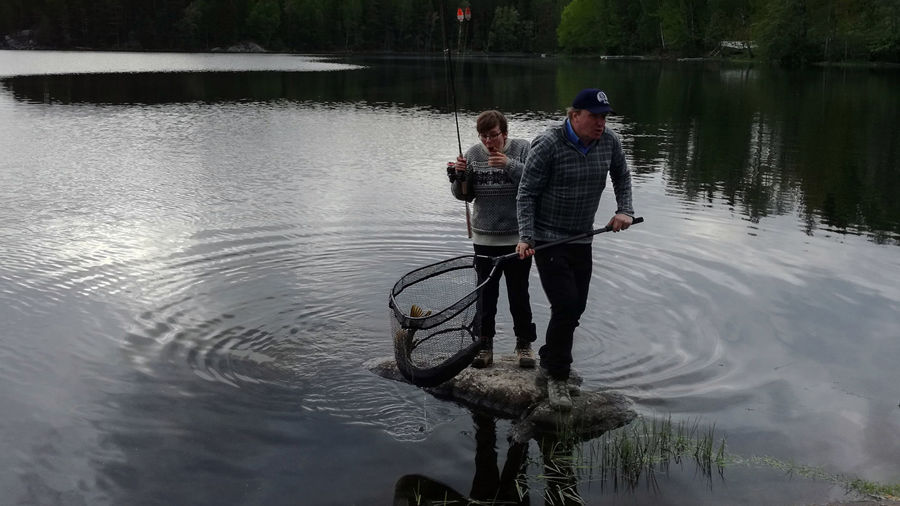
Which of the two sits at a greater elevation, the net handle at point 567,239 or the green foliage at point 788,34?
the green foliage at point 788,34

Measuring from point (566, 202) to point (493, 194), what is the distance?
0.80 meters

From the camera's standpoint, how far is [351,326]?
9.17 meters

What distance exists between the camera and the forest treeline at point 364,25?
117m

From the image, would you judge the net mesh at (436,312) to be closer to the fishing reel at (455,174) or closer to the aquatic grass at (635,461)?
the fishing reel at (455,174)

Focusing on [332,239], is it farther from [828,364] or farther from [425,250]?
[828,364]

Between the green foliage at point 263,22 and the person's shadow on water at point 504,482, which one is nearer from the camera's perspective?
the person's shadow on water at point 504,482

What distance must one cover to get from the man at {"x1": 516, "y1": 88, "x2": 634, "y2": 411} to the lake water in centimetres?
116

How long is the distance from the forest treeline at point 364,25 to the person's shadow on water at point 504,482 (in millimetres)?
113311

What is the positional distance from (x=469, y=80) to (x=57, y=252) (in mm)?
59355

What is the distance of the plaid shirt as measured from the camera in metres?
6.33

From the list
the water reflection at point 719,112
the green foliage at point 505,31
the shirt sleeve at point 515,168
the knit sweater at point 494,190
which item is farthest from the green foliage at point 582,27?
the shirt sleeve at point 515,168

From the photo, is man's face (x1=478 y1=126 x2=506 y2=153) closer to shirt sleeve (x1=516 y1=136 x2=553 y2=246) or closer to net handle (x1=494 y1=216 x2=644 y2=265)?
shirt sleeve (x1=516 y1=136 x2=553 y2=246)

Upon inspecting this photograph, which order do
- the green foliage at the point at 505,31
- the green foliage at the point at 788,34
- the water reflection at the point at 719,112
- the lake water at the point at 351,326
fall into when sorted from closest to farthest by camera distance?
the lake water at the point at 351,326 → the water reflection at the point at 719,112 → the green foliage at the point at 788,34 → the green foliage at the point at 505,31

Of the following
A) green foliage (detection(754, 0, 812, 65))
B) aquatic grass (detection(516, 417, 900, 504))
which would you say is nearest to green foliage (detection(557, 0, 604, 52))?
green foliage (detection(754, 0, 812, 65))
